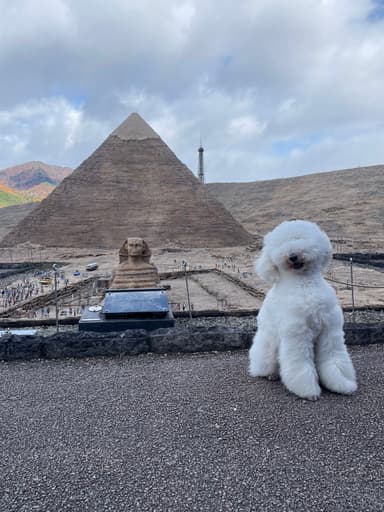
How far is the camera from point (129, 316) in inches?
259

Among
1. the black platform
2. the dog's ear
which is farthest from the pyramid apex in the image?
the dog's ear

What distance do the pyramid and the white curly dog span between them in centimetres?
2624

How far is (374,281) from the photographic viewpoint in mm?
13078

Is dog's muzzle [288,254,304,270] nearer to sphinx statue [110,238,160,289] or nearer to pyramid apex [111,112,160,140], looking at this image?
sphinx statue [110,238,160,289]

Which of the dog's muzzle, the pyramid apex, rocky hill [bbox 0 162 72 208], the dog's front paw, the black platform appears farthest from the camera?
rocky hill [bbox 0 162 72 208]

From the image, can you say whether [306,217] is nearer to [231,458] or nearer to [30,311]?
[30,311]

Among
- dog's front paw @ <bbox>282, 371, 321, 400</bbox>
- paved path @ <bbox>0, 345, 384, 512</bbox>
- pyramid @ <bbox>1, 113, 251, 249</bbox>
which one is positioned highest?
pyramid @ <bbox>1, 113, 251, 249</bbox>

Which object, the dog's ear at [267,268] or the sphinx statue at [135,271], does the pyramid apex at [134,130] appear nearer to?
the sphinx statue at [135,271]

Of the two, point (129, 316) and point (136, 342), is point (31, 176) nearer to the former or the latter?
point (129, 316)

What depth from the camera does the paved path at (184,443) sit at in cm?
214

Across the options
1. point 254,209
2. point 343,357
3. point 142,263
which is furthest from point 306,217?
point 343,357

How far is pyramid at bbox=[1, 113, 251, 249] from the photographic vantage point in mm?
31562

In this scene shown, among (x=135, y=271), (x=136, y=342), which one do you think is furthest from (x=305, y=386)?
(x=135, y=271)

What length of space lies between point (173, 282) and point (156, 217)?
805 inches
